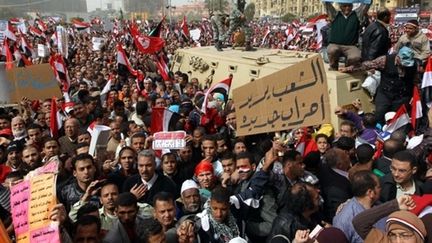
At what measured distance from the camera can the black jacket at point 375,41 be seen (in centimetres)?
809

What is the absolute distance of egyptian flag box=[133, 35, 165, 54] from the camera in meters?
14.1

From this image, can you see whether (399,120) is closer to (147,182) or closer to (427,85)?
(427,85)

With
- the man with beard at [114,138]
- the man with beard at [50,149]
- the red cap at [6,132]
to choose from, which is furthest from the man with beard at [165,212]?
the red cap at [6,132]

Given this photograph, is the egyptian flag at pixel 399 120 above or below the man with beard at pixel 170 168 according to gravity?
above

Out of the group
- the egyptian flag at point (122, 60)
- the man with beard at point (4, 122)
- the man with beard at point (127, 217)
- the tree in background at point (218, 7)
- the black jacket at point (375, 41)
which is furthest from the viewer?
the tree in background at point (218, 7)

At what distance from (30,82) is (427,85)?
21.3 ft

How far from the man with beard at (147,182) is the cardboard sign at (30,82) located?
15.1 feet

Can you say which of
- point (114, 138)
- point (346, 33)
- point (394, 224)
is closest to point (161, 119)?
point (114, 138)

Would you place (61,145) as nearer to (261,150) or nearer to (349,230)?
(261,150)

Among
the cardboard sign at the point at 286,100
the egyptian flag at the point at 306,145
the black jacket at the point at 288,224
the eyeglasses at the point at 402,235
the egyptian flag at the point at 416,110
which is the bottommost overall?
the egyptian flag at the point at 306,145

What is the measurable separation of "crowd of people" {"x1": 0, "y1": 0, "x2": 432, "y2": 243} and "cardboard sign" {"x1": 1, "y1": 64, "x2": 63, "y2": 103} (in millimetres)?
239

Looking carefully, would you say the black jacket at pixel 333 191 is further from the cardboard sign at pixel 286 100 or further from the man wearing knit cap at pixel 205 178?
the man wearing knit cap at pixel 205 178

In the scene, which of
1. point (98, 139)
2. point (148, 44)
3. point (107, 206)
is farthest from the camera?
point (148, 44)

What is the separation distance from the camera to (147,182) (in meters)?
5.44
